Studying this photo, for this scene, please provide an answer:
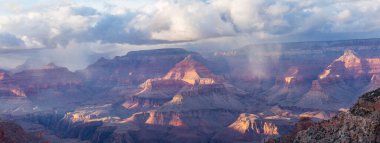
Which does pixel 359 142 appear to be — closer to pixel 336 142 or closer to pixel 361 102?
pixel 336 142

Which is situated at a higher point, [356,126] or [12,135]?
[356,126]

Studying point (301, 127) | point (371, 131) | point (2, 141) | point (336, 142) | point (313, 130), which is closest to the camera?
point (371, 131)

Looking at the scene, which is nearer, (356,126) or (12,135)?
(356,126)

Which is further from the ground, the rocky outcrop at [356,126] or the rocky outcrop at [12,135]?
the rocky outcrop at [356,126]

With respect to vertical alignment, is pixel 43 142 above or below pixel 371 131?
below

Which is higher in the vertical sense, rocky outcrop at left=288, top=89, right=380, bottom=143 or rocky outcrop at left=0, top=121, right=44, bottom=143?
rocky outcrop at left=288, top=89, right=380, bottom=143

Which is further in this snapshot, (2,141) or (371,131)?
(2,141)

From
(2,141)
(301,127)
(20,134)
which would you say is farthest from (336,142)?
(20,134)

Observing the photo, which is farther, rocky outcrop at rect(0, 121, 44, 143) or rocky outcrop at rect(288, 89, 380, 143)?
rocky outcrop at rect(0, 121, 44, 143)

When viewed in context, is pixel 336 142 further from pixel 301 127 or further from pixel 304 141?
pixel 301 127

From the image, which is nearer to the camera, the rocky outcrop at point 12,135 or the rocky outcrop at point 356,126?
the rocky outcrop at point 356,126

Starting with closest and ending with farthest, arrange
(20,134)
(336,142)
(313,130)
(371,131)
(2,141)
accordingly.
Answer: (371,131)
(336,142)
(313,130)
(2,141)
(20,134)
